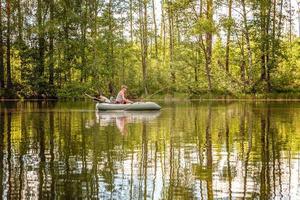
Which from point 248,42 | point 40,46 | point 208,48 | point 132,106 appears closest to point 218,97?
point 208,48

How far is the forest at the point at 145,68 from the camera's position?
46.9 m

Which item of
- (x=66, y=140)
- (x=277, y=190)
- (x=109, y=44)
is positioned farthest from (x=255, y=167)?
(x=109, y=44)

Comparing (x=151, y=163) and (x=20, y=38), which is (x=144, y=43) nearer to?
(x=20, y=38)

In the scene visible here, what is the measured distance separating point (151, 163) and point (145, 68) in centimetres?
4340

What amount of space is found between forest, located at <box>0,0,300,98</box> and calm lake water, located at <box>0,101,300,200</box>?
28.7 m

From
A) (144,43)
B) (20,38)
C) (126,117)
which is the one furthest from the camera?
(144,43)

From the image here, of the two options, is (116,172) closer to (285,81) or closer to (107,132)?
(107,132)

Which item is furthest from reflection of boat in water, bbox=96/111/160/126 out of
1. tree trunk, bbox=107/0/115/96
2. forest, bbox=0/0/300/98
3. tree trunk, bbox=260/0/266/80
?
tree trunk, bbox=107/0/115/96

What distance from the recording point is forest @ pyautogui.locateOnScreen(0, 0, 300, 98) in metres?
46.9

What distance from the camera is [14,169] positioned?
10.1 metres

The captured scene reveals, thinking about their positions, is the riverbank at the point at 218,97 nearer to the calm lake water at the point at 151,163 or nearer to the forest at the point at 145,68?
the forest at the point at 145,68

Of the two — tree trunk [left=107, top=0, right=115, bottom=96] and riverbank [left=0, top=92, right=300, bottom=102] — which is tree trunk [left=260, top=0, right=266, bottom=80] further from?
tree trunk [left=107, top=0, right=115, bottom=96]

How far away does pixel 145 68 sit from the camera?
53969 millimetres

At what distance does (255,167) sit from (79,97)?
39.3 m
